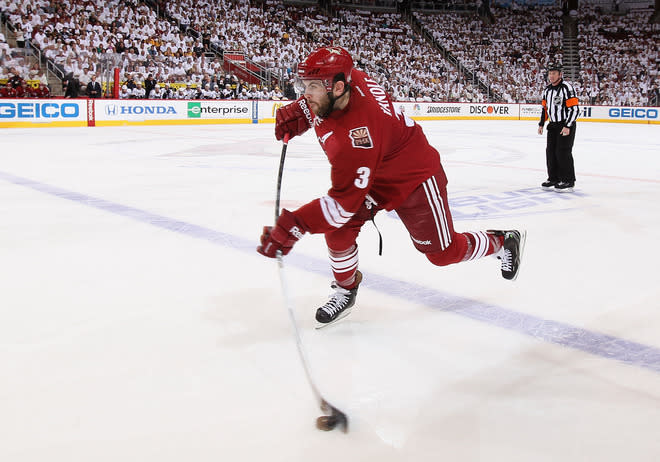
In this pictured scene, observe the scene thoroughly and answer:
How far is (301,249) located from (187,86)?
15511 mm

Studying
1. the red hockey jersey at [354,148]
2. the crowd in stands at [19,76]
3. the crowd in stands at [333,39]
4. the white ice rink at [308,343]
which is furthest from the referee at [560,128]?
the crowd in stands at [333,39]

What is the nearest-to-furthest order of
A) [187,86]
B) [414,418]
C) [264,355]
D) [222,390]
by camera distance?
[414,418] < [222,390] < [264,355] < [187,86]

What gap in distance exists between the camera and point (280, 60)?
2288 cm

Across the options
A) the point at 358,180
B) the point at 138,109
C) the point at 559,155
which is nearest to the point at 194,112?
the point at 138,109

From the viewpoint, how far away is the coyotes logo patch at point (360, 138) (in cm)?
221

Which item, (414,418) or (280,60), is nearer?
(414,418)

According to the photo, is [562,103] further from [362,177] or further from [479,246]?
[362,177]

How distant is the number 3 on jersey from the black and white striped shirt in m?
5.19

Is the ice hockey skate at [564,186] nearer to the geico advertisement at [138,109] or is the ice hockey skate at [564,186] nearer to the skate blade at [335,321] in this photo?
the skate blade at [335,321]

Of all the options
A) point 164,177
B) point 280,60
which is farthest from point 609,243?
point 280,60

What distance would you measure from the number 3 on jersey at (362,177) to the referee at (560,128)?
5.02 meters

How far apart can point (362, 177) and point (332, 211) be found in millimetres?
161

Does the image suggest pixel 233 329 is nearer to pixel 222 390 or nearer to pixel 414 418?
pixel 222 390

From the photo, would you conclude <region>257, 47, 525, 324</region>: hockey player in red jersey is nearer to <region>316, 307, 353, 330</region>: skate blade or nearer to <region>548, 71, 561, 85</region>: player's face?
<region>316, 307, 353, 330</region>: skate blade
